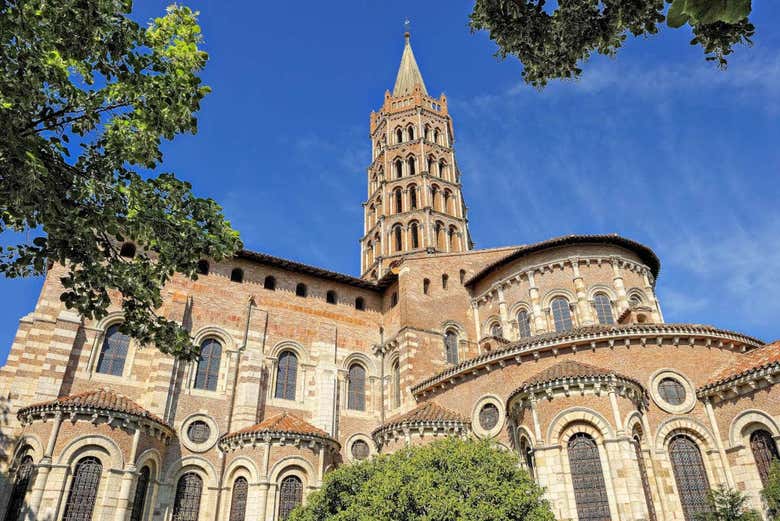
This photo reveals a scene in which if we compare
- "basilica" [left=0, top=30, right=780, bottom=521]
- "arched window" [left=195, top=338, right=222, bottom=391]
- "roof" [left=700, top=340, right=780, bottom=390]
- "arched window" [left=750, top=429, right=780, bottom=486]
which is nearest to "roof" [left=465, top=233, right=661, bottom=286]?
"basilica" [left=0, top=30, right=780, bottom=521]

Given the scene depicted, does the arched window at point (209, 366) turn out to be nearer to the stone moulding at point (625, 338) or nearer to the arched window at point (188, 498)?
the arched window at point (188, 498)

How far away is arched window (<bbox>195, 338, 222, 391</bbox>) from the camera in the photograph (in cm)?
2523

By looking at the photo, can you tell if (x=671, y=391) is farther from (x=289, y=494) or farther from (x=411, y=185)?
(x=411, y=185)

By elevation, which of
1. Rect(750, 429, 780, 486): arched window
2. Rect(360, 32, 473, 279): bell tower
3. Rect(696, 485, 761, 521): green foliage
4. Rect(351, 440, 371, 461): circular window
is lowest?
Rect(696, 485, 761, 521): green foliage

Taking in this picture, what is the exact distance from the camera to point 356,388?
95.1 feet

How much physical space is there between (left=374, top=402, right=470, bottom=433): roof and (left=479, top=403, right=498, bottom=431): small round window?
659 millimetres

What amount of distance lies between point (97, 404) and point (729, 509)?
70.7ft

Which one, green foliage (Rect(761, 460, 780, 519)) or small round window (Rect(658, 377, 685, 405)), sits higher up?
small round window (Rect(658, 377, 685, 405))

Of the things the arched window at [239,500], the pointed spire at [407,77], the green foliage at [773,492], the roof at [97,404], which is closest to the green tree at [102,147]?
the roof at [97,404]

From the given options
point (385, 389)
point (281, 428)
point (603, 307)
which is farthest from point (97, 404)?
point (603, 307)

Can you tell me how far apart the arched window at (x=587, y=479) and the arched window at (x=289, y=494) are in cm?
1108

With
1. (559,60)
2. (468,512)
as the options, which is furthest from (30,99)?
(468,512)

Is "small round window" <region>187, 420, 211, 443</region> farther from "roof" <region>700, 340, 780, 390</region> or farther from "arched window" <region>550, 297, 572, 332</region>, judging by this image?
"roof" <region>700, 340, 780, 390</region>

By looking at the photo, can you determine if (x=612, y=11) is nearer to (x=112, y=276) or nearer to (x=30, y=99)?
(x=30, y=99)
